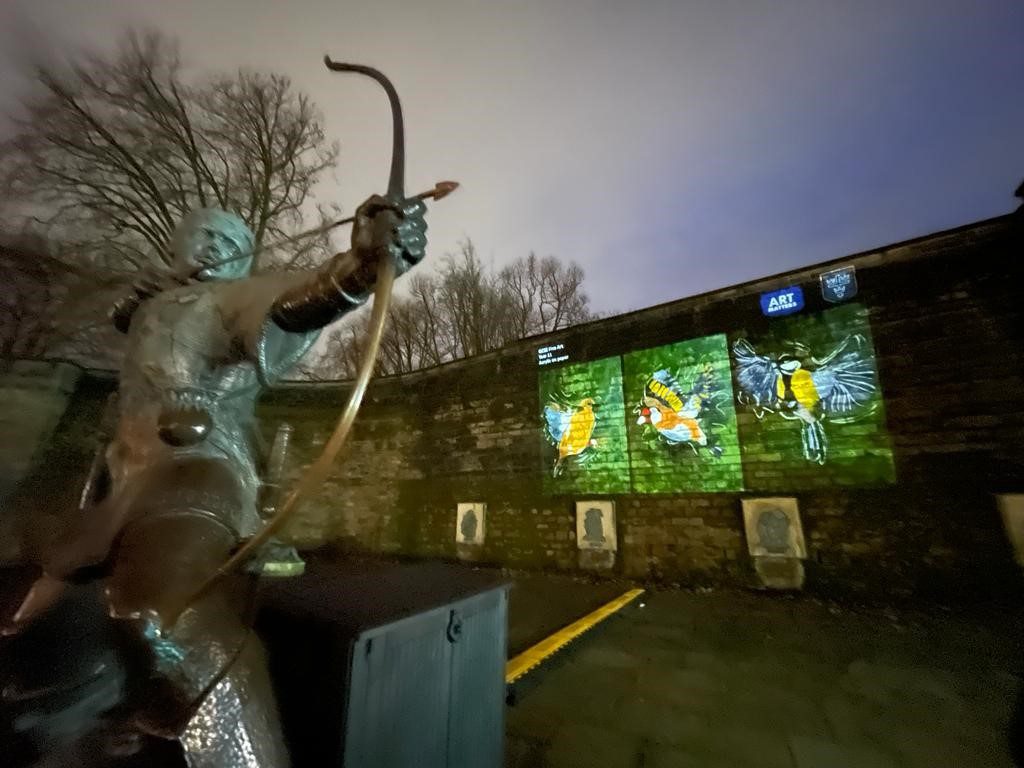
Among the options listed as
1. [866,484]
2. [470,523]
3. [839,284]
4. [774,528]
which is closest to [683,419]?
[774,528]

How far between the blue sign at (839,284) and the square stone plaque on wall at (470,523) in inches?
259

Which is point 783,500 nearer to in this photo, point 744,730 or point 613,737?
point 744,730

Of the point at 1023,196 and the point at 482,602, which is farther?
the point at 1023,196

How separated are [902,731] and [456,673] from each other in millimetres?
2806

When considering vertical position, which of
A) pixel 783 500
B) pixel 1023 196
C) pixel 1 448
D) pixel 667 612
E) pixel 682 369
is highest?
pixel 1023 196

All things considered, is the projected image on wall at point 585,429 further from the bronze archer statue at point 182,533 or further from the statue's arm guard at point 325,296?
the statue's arm guard at point 325,296

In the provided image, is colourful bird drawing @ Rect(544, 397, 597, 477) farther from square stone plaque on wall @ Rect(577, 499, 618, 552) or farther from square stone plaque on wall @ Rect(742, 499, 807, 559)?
square stone plaque on wall @ Rect(742, 499, 807, 559)

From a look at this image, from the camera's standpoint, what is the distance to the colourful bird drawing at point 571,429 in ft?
25.3

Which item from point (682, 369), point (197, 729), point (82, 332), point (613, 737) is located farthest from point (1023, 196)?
point (82, 332)

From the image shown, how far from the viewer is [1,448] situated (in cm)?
711

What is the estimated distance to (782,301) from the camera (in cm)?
627

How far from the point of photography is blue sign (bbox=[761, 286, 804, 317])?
617 centimetres

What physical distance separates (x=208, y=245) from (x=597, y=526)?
6.62m

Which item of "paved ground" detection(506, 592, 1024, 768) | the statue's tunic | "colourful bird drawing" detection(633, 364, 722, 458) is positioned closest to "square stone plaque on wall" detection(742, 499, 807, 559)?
"colourful bird drawing" detection(633, 364, 722, 458)
